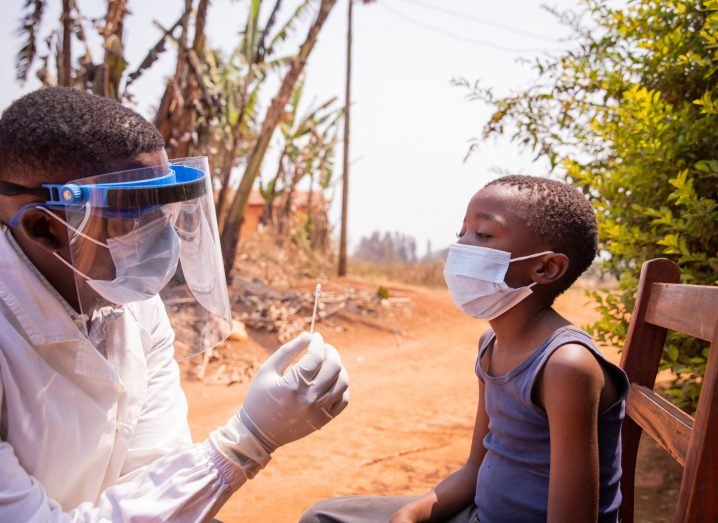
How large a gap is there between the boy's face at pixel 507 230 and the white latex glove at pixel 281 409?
59 cm

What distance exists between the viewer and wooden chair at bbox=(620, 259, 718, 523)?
44.7 inches

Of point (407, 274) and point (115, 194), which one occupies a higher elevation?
point (115, 194)

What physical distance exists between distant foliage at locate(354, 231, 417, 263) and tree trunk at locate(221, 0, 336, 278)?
10536 millimetres

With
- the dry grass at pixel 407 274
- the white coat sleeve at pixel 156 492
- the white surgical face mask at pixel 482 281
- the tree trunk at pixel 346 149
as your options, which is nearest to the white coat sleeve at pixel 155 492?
the white coat sleeve at pixel 156 492

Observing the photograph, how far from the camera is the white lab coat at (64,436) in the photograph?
1466 millimetres

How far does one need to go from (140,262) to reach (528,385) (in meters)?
1.12

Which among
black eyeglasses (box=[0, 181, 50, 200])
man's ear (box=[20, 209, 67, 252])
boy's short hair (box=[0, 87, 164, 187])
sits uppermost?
boy's short hair (box=[0, 87, 164, 187])

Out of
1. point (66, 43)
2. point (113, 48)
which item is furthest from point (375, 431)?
point (66, 43)

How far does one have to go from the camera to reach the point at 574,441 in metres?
1.44

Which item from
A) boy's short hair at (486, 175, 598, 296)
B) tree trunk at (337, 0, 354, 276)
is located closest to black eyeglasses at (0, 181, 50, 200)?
boy's short hair at (486, 175, 598, 296)

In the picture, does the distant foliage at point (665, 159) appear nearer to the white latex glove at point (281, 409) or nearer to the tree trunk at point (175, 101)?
the white latex glove at point (281, 409)

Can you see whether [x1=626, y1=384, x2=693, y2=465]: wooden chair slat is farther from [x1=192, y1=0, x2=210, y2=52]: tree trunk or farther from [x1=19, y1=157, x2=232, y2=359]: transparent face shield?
[x1=192, y1=0, x2=210, y2=52]: tree trunk

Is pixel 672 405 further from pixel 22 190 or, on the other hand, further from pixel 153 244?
pixel 22 190

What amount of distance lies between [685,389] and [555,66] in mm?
2320
